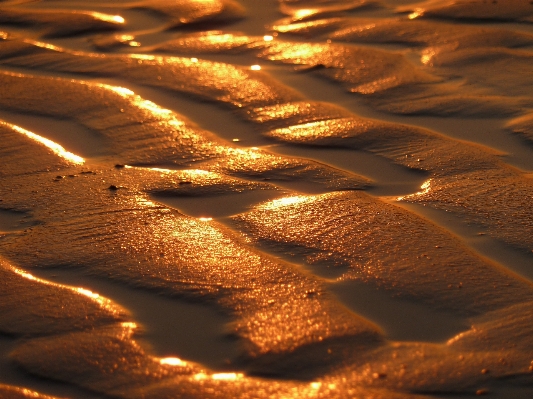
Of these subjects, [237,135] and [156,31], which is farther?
[156,31]

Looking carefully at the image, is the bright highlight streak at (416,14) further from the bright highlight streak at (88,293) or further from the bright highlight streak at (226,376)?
the bright highlight streak at (226,376)

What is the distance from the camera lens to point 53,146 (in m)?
2.43

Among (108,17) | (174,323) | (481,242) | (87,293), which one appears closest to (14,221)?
(87,293)

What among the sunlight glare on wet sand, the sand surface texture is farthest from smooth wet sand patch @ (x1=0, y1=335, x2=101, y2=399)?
the sunlight glare on wet sand

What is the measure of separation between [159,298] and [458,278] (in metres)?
0.64

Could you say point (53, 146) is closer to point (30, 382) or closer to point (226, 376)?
point (30, 382)

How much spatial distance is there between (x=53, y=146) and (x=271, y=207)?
2.57 feet

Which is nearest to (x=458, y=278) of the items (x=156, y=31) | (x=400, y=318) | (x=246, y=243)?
(x=400, y=318)

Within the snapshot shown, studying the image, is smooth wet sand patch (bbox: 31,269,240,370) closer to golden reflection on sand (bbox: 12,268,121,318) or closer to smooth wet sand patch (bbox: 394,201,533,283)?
golden reflection on sand (bbox: 12,268,121,318)

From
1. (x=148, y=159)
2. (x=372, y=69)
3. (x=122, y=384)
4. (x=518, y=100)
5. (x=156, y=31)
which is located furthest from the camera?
(x=156, y=31)

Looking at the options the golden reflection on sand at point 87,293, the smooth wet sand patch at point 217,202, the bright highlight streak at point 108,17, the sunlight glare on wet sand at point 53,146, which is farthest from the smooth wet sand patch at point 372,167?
the bright highlight streak at point 108,17

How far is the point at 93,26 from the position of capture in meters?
3.42

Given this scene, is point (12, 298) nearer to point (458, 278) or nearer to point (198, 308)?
point (198, 308)

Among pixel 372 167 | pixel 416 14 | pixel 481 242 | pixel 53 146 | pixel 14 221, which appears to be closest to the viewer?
pixel 481 242
